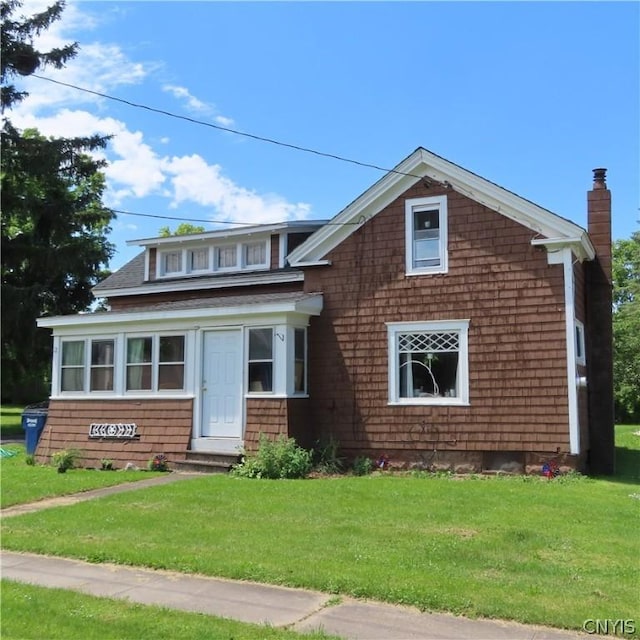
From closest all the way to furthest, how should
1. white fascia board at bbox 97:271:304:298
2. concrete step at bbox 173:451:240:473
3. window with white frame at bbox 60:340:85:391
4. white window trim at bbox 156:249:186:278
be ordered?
1. concrete step at bbox 173:451:240:473
2. window with white frame at bbox 60:340:85:391
3. white fascia board at bbox 97:271:304:298
4. white window trim at bbox 156:249:186:278

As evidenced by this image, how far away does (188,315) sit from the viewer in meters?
14.3

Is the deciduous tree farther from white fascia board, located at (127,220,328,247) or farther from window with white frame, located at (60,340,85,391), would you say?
window with white frame, located at (60,340,85,391)

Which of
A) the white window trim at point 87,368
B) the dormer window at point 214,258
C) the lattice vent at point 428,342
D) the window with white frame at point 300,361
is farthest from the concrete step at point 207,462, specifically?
the dormer window at point 214,258

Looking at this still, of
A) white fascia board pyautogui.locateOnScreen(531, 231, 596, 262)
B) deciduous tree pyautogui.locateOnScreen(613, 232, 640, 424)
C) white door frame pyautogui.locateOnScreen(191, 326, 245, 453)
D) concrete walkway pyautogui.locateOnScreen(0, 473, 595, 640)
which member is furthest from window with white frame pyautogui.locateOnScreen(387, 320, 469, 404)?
deciduous tree pyautogui.locateOnScreen(613, 232, 640, 424)

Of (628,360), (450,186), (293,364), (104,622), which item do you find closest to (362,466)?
(293,364)

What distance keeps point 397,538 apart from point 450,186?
8.09 metres

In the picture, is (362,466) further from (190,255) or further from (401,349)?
(190,255)

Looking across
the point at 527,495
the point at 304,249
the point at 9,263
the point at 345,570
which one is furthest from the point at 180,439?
the point at 9,263

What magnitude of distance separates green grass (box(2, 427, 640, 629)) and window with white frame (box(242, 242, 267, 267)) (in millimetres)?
7220

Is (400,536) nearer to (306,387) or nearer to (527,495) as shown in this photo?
(527,495)

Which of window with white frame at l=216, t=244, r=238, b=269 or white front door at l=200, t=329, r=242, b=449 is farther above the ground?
window with white frame at l=216, t=244, r=238, b=269

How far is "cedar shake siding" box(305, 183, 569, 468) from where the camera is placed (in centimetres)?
1252

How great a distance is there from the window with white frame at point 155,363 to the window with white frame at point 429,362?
4.61m

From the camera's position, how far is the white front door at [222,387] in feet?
45.7
